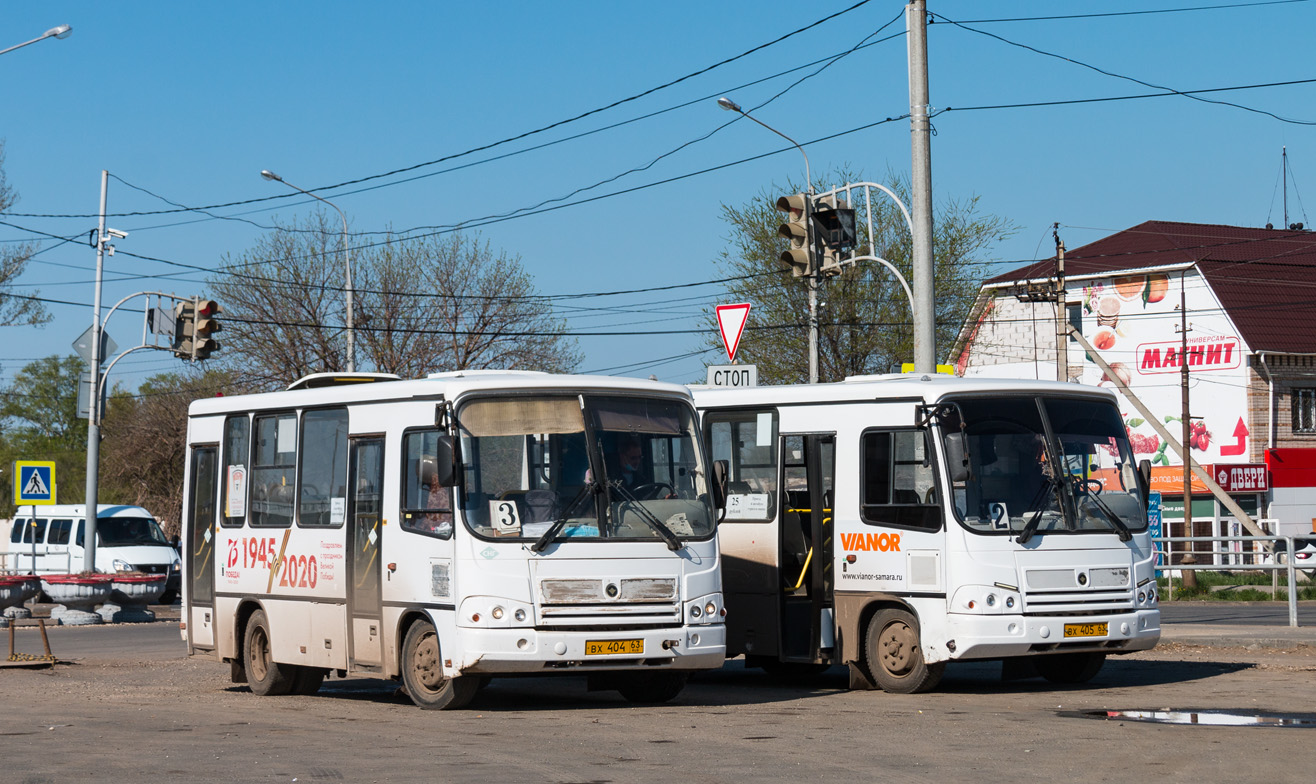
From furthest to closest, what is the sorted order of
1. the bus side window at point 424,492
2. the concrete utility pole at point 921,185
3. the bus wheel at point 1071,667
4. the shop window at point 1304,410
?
the shop window at point 1304,410 → the concrete utility pole at point 921,185 → the bus wheel at point 1071,667 → the bus side window at point 424,492

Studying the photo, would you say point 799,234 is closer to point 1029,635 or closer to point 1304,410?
point 1029,635

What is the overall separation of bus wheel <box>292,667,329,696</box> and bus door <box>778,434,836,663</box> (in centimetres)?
449

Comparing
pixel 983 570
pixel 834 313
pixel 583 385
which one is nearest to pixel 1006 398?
pixel 983 570

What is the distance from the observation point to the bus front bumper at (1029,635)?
14055mm

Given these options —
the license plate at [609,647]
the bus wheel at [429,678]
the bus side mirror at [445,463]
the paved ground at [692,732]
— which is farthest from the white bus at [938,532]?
the bus side mirror at [445,463]

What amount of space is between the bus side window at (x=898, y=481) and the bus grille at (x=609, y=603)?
7.54ft

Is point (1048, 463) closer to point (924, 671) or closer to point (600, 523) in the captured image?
point (924, 671)

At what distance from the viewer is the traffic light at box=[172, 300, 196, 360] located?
3189 cm

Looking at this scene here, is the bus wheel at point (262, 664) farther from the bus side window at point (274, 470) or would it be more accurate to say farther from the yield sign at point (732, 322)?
the yield sign at point (732, 322)

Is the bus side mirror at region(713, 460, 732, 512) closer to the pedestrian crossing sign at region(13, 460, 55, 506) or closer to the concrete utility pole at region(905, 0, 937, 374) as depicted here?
the concrete utility pole at region(905, 0, 937, 374)

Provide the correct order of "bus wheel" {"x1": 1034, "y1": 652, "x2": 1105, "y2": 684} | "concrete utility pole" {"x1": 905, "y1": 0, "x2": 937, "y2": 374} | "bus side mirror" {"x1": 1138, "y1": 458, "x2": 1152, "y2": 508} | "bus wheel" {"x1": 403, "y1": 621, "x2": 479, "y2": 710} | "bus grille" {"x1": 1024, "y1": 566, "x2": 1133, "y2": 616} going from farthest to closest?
"concrete utility pole" {"x1": 905, "y1": 0, "x2": 937, "y2": 374}, "bus wheel" {"x1": 1034, "y1": 652, "x2": 1105, "y2": 684}, "bus side mirror" {"x1": 1138, "y1": 458, "x2": 1152, "y2": 508}, "bus grille" {"x1": 1024, "y1": 566, "x2": 1133, "y2": 616}, "bus wheel" {"x1": 403, "y1": 621, "x2": 479, "y2": 710}

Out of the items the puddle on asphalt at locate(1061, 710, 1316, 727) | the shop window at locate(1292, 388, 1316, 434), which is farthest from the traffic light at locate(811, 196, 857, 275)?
the shop window at locate(1292, 388, 1316, 434)

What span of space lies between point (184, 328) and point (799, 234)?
1552 centimetres

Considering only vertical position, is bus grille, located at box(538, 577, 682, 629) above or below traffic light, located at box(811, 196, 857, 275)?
below
